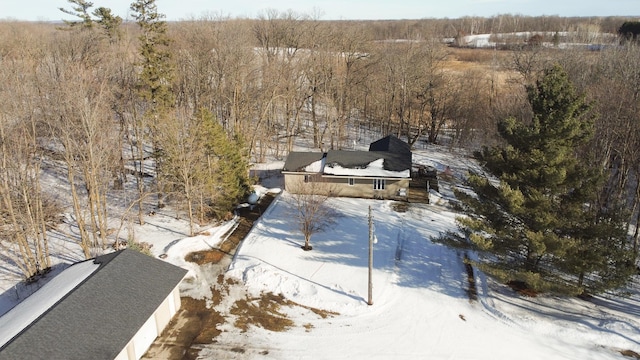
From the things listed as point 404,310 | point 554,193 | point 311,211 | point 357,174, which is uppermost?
point 554,193

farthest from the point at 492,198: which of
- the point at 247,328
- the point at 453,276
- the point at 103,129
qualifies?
the point at 103,129

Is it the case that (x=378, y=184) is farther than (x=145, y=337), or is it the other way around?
(x=378, y=184)

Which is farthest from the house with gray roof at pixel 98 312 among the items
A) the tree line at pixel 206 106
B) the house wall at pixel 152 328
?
the tree line at pixel 206 106

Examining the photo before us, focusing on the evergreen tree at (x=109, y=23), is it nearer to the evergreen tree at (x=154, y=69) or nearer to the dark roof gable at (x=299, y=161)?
the evergreen tree at (x=154, y=69)

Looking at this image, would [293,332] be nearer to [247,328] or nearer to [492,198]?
[247,328]

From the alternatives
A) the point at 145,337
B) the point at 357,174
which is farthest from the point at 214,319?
the point at 357,174

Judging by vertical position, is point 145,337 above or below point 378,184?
below

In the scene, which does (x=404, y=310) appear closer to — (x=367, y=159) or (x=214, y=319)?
(x=214, y=319)

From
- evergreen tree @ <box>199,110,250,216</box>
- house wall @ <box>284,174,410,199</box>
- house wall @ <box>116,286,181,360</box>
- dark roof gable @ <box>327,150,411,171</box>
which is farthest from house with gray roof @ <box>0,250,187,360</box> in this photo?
dark roof gable @ <box>327,150,411,171</box>
